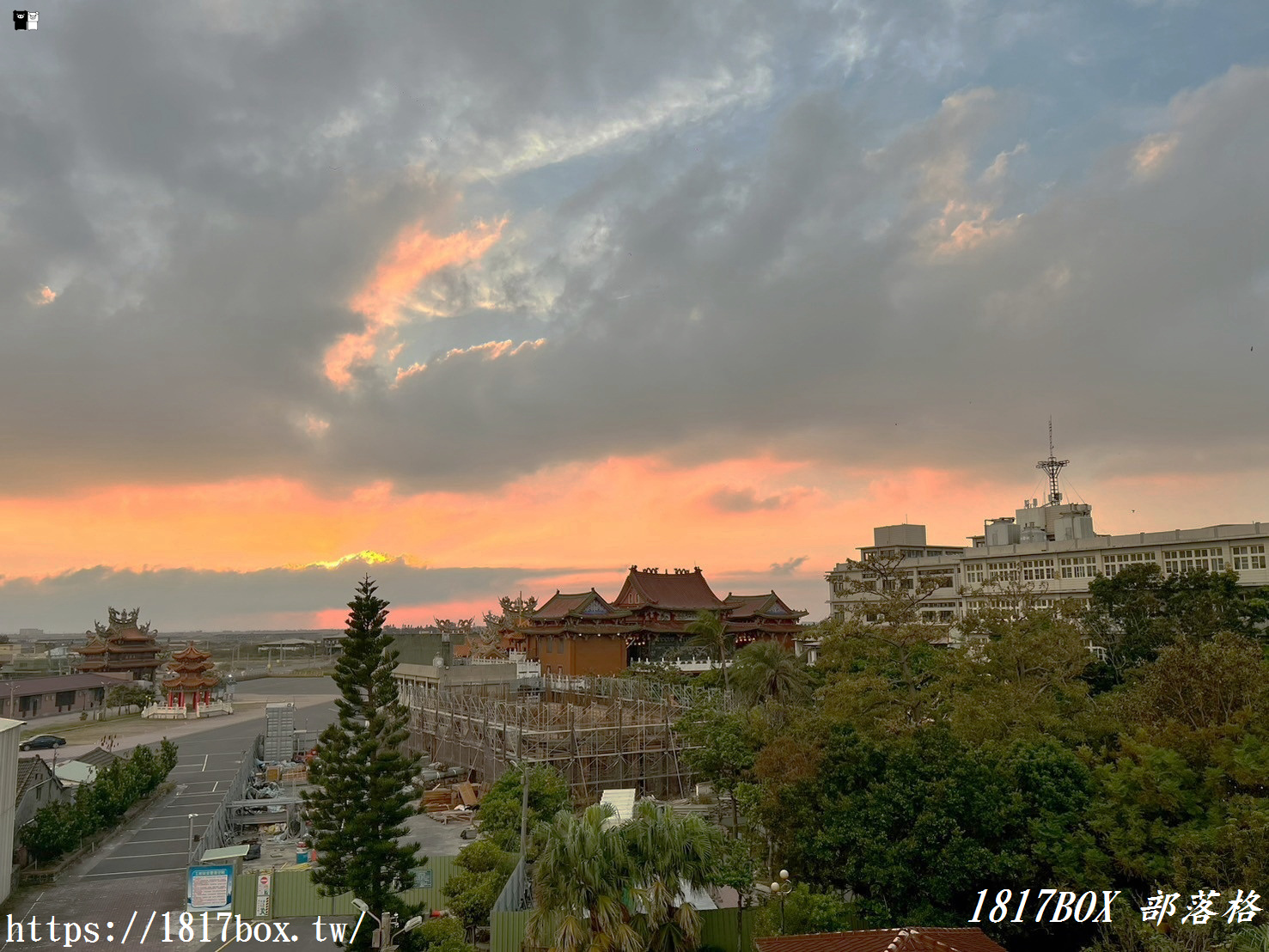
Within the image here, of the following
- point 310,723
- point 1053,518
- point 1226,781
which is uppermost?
point 1053,518

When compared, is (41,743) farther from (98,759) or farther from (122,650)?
(122,650)

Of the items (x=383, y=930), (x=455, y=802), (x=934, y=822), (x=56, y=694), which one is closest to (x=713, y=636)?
(x=455, y=802)

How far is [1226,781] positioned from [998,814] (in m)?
5.16

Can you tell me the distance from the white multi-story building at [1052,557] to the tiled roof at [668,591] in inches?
408

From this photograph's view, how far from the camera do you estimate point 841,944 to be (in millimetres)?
16469

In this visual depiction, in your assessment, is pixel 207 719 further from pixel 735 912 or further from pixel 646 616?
pixel 735 912

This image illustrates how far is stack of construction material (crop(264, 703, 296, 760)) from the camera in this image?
5575 cm

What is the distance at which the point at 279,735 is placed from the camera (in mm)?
56281

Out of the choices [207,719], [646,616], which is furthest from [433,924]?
[207,719]

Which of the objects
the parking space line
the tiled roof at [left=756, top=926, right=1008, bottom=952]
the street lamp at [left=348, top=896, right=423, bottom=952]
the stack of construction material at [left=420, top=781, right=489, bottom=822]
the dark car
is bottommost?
the parking space line

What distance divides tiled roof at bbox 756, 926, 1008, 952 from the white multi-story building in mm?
13126

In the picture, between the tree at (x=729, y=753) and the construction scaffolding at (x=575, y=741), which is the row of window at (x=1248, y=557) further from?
the tree at (x=729, y=753)

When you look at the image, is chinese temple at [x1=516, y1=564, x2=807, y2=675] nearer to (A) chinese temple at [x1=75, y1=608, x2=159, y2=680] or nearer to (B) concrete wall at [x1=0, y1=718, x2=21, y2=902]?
(B) concrete wall at [x1=0, y1=718, x2=21, y2=902]

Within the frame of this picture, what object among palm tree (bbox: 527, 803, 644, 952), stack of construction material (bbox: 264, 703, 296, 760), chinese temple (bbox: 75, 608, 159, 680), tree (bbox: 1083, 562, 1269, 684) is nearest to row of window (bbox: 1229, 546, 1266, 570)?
tree (bbox: 1083, 562, 1269, 684)
